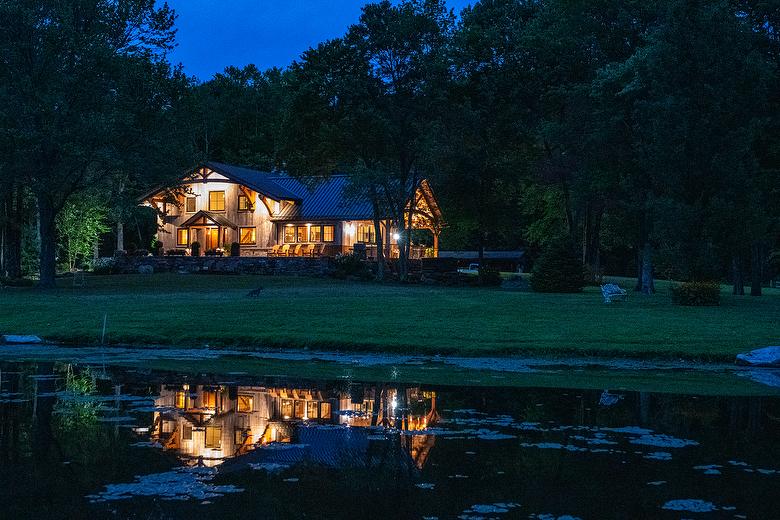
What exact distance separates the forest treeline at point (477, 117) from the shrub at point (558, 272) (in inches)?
46.5

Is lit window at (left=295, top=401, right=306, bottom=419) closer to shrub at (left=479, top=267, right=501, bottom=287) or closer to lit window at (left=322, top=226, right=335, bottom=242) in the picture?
shrub at (left=479, top=267, right=501, bottom=287)

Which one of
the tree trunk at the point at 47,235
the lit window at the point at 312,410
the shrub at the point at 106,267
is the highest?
the tree trunk at the point at 47,235

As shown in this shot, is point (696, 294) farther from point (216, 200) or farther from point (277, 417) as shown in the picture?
point (216, 200)

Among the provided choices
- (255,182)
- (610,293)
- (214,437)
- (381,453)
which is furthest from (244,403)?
(255,182)

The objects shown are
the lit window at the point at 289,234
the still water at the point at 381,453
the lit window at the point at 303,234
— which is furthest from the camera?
the lit window at the point at 289,234

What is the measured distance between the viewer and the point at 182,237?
71.6 m

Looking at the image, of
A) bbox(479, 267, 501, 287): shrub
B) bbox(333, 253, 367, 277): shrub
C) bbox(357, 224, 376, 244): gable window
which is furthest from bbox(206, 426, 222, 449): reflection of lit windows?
bbox(357, 224, 376, 244): gable window

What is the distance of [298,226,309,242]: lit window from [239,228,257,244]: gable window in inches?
150

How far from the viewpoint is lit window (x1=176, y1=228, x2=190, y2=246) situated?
71375mm

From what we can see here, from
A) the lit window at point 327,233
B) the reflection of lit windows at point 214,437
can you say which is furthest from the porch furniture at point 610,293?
the lit window at point 327,233

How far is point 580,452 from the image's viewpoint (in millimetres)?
10078

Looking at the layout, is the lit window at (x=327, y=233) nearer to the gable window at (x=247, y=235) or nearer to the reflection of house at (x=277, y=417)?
the gable window at (x=247, y=235)

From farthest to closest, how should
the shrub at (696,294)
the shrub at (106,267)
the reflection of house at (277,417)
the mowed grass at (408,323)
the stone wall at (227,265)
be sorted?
the shrub at (106,267)
the stone wall at (227,265)
the shrub at (696,294)
the mowed grass at (408,323)
the reflection of house at (277,417)

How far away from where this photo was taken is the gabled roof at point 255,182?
69.0 metres
